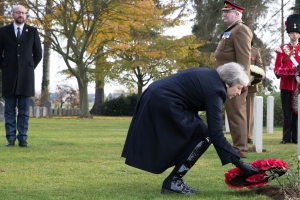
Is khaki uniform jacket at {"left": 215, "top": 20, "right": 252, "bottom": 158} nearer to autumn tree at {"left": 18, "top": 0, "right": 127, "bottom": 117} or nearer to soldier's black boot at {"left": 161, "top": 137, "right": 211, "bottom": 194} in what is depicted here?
soldier's black boot at {"left": 161, "top": 137, "right": 211, "bottom": 194}

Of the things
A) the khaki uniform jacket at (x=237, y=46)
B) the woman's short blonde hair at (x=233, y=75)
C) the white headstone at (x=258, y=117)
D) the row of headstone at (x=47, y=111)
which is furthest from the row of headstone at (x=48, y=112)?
the woman's short blonde hair at (x=233, y=75)

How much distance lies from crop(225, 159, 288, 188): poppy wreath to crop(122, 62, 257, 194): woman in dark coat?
0.08m

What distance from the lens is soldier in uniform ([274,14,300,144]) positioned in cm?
1296

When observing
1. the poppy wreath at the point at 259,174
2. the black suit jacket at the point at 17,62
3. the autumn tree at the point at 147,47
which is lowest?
the poppy wreath at the point at 259,174

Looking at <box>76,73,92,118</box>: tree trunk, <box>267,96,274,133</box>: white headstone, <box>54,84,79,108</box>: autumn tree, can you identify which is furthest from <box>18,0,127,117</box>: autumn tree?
<box>267,96,274,133</box>: white headstone

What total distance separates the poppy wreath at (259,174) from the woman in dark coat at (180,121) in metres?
0.08

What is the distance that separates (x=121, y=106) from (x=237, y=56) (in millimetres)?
31396

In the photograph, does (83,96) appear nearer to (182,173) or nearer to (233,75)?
(182,173)

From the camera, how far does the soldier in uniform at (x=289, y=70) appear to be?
1296cm

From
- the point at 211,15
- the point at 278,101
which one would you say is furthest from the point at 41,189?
the point at 211,15

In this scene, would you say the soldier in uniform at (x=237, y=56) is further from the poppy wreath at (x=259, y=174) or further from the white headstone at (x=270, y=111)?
the white headstone at (x=270, y=111)

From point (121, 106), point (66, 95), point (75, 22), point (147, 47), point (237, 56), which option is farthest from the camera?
point (66, 95)

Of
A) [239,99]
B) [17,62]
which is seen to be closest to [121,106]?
[17,62]

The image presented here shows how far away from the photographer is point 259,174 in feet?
20.6
